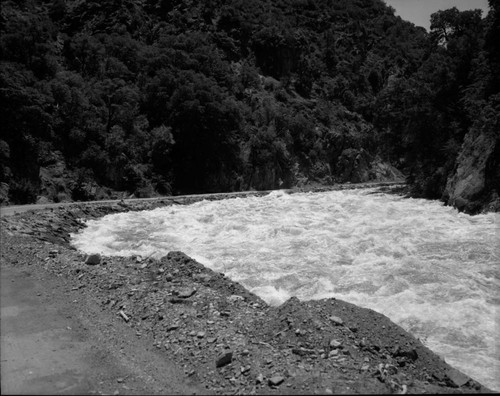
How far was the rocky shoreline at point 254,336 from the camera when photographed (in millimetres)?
5223

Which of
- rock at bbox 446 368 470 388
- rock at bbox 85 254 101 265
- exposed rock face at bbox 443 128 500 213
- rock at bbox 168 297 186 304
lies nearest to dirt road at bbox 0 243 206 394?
rock at bbox 168 297 186 304

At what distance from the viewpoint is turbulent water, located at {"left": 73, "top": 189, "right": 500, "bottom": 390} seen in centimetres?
789

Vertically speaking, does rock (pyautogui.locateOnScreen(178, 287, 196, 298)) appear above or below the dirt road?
above

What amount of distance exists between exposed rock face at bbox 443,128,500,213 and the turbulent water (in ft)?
3.89

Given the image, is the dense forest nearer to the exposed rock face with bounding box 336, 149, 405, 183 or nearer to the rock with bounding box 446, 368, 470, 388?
the exposed rock face with bounding box 336, 149, 405, 183

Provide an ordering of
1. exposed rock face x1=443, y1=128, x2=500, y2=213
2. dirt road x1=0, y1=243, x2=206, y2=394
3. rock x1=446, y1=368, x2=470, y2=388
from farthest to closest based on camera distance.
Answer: exposed rock face x1=443, y1=128, x2=500, y2=213, rock x1=446, y1=368, x2=470, y2=388, dirt road x1=0, y1=243, x2=206, y2=394

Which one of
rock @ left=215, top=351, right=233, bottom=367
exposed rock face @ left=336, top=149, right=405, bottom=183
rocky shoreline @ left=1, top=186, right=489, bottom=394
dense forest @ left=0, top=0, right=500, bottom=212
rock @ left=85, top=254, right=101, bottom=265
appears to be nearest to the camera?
rocky shoreline @ left=1, top=186, right=489, bottom=394

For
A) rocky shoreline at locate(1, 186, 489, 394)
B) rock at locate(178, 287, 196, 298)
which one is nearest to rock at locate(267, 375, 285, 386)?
rocky shoreline at locate(1, 186, 489, 394)

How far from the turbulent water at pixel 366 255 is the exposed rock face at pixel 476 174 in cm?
118

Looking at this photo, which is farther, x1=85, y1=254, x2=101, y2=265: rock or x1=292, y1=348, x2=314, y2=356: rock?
x1=85, y1=254, x2=101, y2=265: rock

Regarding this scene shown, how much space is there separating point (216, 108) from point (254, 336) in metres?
34.4

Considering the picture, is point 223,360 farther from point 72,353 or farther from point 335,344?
point 72,353

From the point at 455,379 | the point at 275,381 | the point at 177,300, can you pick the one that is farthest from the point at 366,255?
the point at 275,381

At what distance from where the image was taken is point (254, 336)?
6477 millimetres
